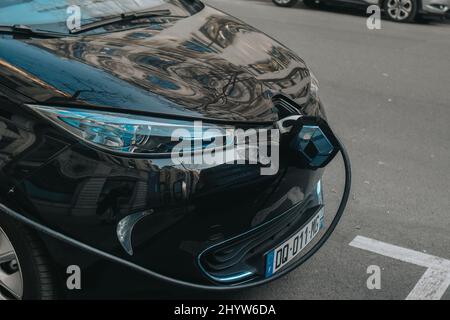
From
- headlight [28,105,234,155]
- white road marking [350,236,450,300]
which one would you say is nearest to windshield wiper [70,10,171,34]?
headlight [28,105,234,155]

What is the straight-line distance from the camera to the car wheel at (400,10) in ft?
33.9

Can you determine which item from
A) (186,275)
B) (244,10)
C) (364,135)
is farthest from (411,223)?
(244,10)

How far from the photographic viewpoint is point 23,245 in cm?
230

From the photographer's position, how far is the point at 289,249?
265cm

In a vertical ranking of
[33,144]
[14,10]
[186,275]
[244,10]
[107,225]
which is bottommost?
[244,10]

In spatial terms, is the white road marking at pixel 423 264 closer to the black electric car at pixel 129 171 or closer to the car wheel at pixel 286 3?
the black electric car at pixel 129 171

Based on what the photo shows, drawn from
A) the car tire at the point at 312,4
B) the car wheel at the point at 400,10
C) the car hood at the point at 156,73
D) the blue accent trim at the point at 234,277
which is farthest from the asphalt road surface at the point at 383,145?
the car tire at the point at 312,4

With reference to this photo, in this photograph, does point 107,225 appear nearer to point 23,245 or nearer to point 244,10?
point 23,245

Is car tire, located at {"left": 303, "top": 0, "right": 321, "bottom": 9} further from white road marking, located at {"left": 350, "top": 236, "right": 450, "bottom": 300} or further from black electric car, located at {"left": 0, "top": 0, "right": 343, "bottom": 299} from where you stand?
black electric car, located at {"left": 0, "top": 0, "right": 343, "bottom": 299}

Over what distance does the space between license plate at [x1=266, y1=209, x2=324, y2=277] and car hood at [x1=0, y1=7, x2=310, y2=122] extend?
0.57 metres

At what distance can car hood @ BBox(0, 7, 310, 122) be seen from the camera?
7.41 ft

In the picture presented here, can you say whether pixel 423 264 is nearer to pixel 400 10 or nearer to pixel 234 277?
pixel 234 277

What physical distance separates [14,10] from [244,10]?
870cm

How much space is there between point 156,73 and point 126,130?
364 millimetres
